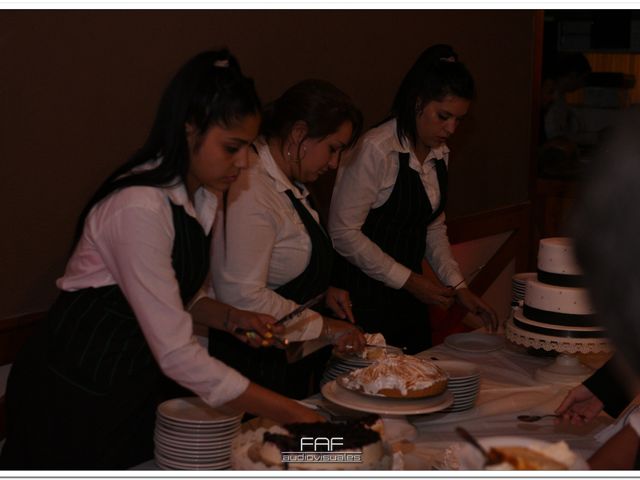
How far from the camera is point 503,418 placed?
2.29 meters

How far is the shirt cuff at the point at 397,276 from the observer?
318 centimetres

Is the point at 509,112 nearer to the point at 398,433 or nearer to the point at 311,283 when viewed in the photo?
the point at 311,283

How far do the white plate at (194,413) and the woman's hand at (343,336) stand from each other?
499 mm

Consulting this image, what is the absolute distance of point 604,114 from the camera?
722 centimetres

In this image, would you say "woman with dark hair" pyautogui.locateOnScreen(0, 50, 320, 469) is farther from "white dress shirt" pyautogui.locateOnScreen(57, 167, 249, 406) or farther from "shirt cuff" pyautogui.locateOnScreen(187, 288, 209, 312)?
"shirt cuff" pyautogui.locateOnScreen(187, 288, 209, 312)

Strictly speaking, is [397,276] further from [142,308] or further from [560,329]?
[142,308]

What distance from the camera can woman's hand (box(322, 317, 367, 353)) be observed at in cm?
243

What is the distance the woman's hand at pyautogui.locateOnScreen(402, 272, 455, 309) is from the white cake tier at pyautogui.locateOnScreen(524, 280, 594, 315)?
1.69ft

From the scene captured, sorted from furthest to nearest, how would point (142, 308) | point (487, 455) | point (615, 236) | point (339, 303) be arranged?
1. point (339, 303)
2. point (142, 308)
3. point (487, 455)
4. point (615, 236)

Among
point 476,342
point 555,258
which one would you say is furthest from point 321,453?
point 476,342

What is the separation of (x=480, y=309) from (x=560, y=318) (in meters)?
0.50

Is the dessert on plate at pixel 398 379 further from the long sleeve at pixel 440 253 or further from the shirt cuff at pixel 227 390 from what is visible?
the long sleeve at pixel 440 253

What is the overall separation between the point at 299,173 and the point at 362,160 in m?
0.56
